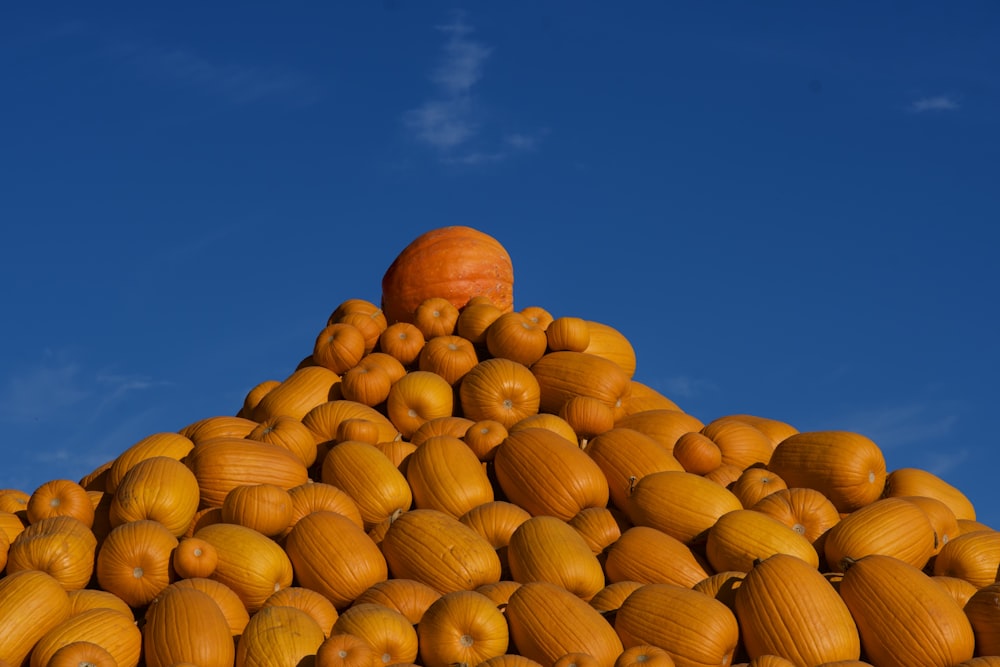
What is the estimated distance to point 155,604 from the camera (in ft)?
20.7

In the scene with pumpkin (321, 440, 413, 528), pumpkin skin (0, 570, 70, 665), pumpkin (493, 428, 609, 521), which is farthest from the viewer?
pumpkin (493, 428, 609, 521)

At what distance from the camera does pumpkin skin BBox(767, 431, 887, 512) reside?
8.48m

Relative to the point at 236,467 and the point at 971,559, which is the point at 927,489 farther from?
the point at 236,467

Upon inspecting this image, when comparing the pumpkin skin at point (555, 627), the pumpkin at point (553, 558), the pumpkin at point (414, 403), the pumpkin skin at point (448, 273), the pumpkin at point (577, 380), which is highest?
the pumpkin skin at point (448, 273)

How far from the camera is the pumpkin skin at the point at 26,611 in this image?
626 centimetres

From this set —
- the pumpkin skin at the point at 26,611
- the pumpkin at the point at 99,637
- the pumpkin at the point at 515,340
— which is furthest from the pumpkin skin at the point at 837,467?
the pumpkin skin at the point at 26,611

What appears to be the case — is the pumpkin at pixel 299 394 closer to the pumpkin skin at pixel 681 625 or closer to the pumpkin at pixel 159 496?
the pumpkin at pixel 159 496

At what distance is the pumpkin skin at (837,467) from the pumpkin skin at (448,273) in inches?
143

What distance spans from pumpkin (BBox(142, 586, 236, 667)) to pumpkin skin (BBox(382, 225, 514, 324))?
5.28m

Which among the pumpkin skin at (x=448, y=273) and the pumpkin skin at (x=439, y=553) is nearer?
the pumpkin skin at (x=439, y=553)

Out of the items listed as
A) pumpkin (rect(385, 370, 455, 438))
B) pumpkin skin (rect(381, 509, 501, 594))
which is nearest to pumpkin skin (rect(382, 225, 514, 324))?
pumpkin (rect(385, 370, 455, 438))

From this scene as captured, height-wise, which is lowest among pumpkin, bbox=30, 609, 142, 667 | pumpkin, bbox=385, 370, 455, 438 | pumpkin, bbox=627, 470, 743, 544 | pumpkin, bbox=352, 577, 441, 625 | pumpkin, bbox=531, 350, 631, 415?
pumpkin, bbox=30, 609, 142, 667

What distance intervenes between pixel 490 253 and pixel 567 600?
574 centimetres

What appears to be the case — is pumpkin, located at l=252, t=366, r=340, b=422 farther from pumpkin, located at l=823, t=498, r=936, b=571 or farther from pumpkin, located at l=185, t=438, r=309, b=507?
pumpkin, located at l=823, t=498, r=936, b=571
